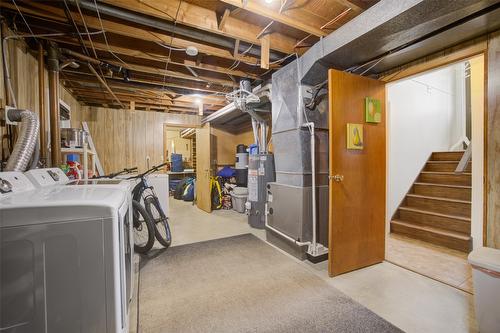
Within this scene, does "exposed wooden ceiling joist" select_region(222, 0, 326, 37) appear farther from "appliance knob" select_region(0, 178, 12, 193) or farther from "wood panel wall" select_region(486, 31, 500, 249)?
"appliance knob" select_region(0, 178, 12, 193)

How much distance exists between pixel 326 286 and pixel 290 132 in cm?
170

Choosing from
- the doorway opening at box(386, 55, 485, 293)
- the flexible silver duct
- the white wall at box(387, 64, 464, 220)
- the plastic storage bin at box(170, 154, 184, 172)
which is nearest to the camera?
the flexible silver duct

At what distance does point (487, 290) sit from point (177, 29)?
10.5ft

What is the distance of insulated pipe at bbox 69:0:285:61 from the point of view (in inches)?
71.5

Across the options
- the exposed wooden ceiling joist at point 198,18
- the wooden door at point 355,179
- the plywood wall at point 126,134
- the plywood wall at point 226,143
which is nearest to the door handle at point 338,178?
the wooden door at point 355,179

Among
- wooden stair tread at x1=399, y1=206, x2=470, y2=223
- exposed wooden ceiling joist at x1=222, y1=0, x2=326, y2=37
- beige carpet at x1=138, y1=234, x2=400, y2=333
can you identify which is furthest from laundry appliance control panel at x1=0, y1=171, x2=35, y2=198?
wooden stair tread at x1=399, y1=206, x2=470, y2=223

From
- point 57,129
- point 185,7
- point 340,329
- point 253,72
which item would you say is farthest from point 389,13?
point 57,129

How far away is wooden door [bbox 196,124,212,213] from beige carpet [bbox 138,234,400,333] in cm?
235

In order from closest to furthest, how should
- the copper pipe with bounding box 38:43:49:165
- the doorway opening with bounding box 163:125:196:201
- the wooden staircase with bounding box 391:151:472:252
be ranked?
the copper pipe with bounding box 38:43:49:165, the wooden staircase with bounding box 391:151:472:252, the doorway opening with bounding box 163:125:196:201

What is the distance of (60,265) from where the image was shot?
93 centimetres

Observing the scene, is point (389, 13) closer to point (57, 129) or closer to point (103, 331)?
point (103, 331)

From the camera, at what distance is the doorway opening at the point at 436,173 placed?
2.39 m

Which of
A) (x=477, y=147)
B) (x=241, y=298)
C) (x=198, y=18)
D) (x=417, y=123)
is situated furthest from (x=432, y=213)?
(x=198, y=18)

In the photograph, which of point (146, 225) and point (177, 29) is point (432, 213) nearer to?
point (146, 225)
